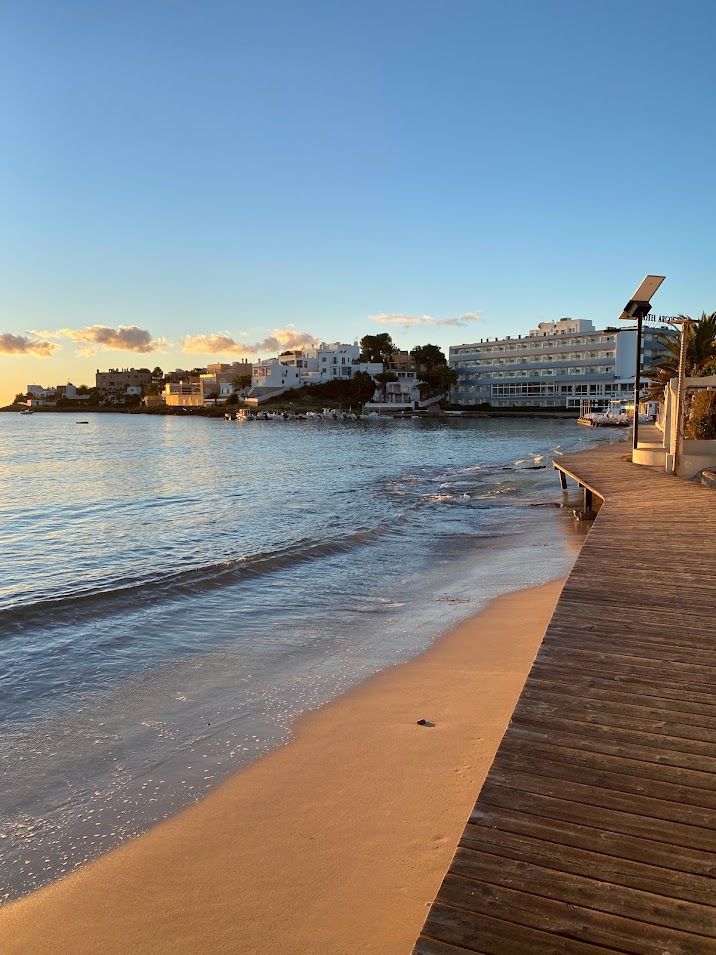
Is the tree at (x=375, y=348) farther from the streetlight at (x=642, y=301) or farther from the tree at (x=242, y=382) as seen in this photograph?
the streetlight at (x=642, y=301)

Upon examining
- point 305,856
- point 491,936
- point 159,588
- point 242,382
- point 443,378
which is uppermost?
point 242,382

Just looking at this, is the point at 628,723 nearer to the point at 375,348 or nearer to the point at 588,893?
the point at 588,893

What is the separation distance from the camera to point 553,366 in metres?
124

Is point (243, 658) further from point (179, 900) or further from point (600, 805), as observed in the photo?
point (600, 805)

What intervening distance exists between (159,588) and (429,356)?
139m

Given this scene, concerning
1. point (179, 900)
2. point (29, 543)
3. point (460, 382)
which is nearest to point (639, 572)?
point (179, 900)

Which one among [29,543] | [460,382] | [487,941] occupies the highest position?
[460,382]

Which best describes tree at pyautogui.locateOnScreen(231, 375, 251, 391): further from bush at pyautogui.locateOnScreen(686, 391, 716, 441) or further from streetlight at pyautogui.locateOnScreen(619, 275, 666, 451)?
bush at pyautogui.locateOnScreen(686, 391, 716, 441)

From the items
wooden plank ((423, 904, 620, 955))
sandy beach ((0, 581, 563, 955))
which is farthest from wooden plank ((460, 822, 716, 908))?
sandy beach ((0, 581, 563, 955))

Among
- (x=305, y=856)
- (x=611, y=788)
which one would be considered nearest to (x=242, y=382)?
(x=305, y=856)

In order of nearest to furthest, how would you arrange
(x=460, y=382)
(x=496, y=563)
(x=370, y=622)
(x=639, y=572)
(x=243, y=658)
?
(x=639, y=572)
(x=243, y=658)
(x=370, y=622)
(x=496, y=563)
(x=460, y=382)

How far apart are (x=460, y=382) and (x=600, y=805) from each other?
460 ft

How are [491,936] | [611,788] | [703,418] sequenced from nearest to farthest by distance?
[491,936] < [611,788] < [703,418]

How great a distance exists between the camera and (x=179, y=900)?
159 inches
